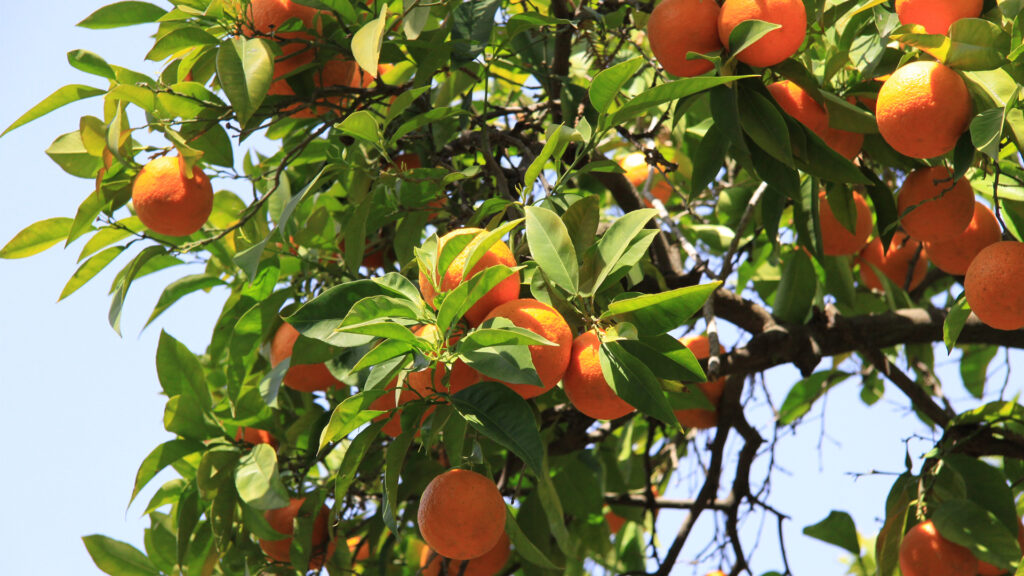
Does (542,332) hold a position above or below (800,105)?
below

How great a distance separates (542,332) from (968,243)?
85cm

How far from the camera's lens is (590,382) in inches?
42.5

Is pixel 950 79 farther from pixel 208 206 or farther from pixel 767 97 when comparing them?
pixel 208 206

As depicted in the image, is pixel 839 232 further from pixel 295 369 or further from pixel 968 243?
pixel 295 369

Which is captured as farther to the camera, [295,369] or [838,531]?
[838,531]

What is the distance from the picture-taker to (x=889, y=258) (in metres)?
2.23

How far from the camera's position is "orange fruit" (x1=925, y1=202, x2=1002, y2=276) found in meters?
1.47

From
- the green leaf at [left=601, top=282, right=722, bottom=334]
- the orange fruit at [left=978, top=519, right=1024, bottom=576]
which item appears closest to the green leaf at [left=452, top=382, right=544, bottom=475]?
the green leaf at [left=601, top=282, right=722, bottom=334]

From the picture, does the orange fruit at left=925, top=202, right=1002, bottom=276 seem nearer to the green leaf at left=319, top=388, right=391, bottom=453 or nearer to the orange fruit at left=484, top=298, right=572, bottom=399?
the orange fruit at left=484, top=298, right=572, bottom=399

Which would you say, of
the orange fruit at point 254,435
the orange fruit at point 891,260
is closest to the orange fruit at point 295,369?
the orange fruit at point 254,435

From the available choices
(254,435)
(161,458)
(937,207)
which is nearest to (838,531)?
(937,207)

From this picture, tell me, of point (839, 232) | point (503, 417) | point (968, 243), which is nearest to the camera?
point (503, 417)

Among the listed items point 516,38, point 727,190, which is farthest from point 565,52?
point 727,190

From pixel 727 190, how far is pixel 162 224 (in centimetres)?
122
